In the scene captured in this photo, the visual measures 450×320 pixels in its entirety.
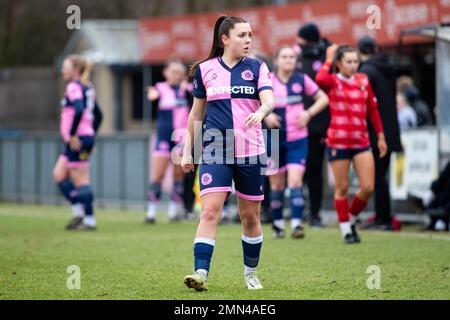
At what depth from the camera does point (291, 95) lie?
13.8 metres

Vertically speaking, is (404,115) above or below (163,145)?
above

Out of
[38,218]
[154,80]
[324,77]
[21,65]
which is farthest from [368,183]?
[21,65]

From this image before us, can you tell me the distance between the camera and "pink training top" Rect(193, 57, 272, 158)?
8.41 metres

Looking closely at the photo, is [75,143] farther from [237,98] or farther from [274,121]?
[237,98]

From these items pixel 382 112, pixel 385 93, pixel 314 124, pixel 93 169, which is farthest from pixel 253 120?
pixel 93 169

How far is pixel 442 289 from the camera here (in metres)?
8.42

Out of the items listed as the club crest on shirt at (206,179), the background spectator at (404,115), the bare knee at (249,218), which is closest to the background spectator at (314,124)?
the background spectator at (404,115)

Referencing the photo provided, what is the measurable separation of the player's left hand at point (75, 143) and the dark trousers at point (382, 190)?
166 inches

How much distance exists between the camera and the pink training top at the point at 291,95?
45.2ft

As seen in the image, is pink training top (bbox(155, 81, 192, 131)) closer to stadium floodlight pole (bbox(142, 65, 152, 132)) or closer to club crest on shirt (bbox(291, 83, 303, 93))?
club crest on shirt (bbox(291, 83, 303, 93))

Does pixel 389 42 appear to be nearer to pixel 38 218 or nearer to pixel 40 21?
pixel 38 218

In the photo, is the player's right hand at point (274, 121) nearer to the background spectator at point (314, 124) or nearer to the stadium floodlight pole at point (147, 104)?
the background spectator at point (314, 124)

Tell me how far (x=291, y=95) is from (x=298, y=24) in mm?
11787

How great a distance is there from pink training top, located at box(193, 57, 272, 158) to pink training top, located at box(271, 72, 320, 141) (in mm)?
5258
